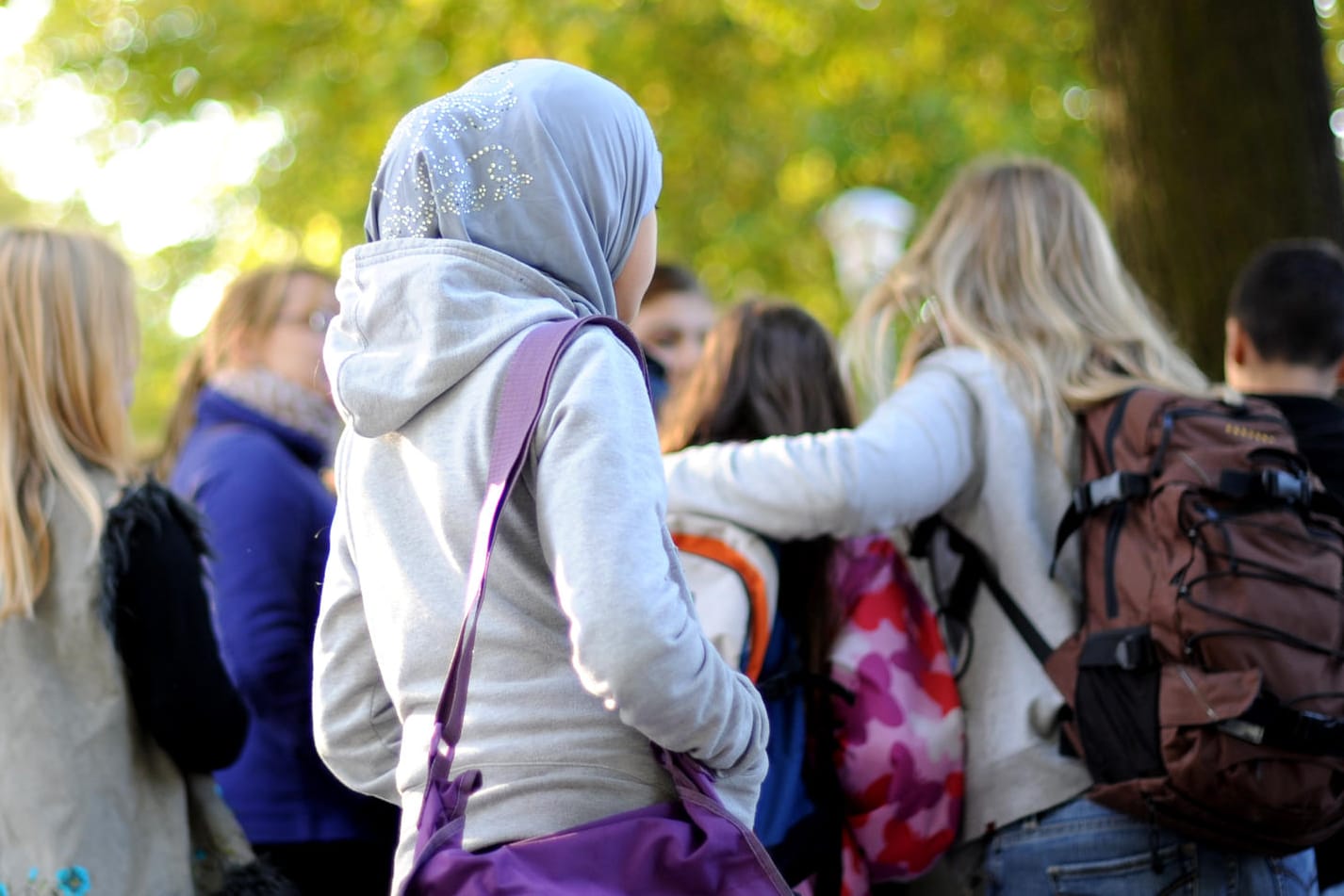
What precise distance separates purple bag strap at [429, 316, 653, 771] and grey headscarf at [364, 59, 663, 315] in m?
0.21

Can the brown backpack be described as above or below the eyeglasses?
below

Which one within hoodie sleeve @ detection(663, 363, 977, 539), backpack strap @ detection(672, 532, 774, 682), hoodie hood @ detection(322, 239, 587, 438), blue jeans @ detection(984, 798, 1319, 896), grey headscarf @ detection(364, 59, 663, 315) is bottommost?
blue jeans @ detection(984, 798, 1319, 896)

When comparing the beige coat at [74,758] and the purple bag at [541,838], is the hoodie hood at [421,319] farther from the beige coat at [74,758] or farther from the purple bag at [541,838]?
the beige coat at [74,758]

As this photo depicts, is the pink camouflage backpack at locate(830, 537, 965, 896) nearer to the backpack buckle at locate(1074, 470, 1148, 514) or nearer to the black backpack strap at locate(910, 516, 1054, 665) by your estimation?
the black backpack strap at locate(910, 516, 1054, 665)

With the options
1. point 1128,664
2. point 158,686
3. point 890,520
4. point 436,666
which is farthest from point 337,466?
point 1128,664

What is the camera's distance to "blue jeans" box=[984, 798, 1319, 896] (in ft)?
9.24

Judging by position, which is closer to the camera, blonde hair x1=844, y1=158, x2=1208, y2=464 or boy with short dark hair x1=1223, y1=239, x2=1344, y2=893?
blonde hair x1=844, y1=158, x2=1208, y2=464

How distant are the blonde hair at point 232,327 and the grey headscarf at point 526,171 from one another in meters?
2.32

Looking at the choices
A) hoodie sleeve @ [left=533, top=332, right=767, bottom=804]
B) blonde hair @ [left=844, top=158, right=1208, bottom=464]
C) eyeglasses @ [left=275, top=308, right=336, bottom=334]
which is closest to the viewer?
hoodie sleeve @ [left=533, top=332, right=767, bottom=804]

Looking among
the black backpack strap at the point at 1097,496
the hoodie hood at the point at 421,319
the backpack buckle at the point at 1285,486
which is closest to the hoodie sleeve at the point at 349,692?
the hoodie hood at the point at 421,319

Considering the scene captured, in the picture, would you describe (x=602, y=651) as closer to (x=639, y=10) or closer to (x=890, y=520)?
(x=890, y=520)

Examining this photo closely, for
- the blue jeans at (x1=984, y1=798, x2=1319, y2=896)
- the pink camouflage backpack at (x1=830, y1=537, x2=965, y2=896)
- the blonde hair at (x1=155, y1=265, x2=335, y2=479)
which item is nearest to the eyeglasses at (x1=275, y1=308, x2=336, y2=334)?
the blonde hair at (x1=155, y1=265, x2=335, y2=479)

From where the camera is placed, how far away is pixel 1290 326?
3.70m

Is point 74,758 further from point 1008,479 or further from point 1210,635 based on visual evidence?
point 1210,635
